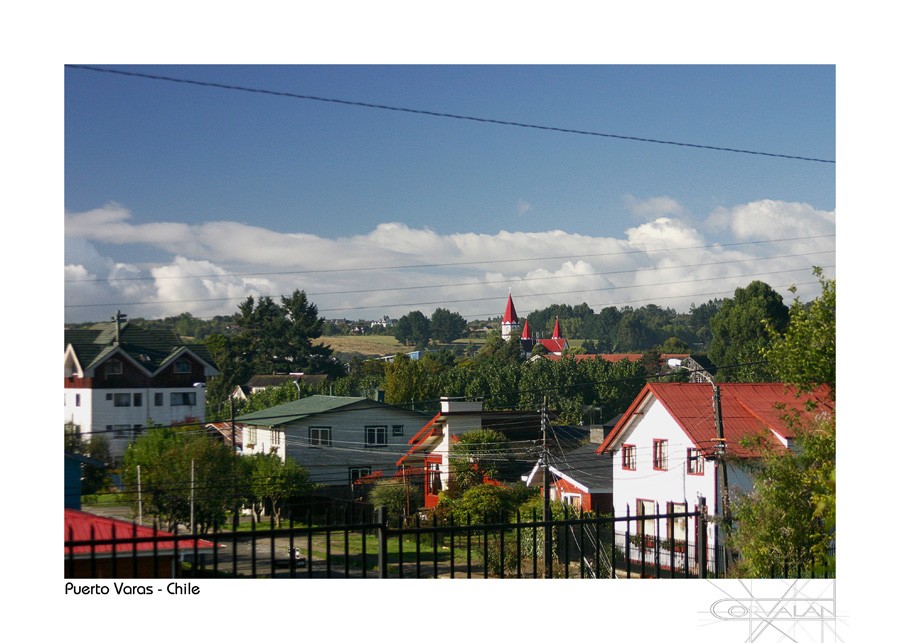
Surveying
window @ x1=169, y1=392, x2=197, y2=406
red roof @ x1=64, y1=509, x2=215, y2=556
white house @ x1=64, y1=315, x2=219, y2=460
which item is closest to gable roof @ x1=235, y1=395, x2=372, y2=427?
window @ x1=169, y1=392, x2=197, y2=406

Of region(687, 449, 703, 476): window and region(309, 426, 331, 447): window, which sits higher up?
region(687, 449, 703, 476): window

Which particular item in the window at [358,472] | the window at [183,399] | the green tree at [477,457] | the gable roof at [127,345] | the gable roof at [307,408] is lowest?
the window at [358,472]

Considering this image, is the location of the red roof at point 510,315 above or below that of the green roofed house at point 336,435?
above

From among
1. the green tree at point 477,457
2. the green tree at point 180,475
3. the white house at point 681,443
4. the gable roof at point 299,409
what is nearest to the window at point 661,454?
the white house at point 681,443

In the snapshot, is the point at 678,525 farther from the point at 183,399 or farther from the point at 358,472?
the point at 358,472

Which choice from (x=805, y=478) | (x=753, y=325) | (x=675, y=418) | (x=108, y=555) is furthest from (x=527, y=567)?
(x=753, y=325)

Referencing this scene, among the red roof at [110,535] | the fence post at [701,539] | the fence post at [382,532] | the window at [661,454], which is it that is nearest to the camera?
the red roof at [110,535]

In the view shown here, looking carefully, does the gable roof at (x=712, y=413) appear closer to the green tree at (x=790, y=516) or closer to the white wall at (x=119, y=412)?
the green tree at (x=790, y=516)

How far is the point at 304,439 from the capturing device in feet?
59.5

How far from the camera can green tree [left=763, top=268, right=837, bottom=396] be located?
19.3 ft

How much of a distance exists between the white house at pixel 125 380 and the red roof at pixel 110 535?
8.24 ft

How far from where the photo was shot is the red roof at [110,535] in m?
3.37

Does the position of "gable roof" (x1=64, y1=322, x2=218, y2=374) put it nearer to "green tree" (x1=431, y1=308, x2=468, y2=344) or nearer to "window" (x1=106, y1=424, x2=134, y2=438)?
→ "window" (x1=106, y1=424, x2=134, y2=438)
